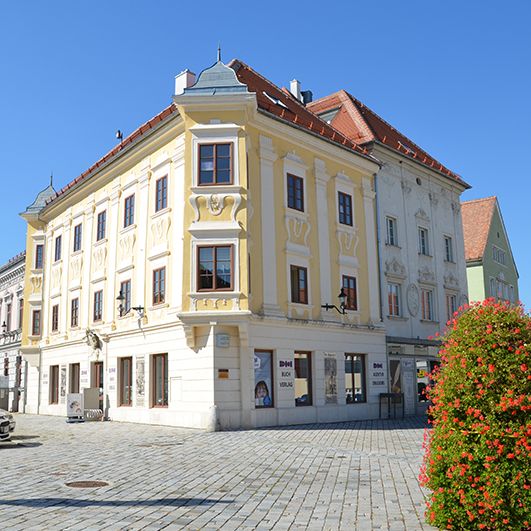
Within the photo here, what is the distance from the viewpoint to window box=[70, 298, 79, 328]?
29.7 metres

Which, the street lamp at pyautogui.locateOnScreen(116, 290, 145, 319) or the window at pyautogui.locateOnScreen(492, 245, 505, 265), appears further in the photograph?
the window at pyautogui.locateOnScreen(492, 245, 505, 265)

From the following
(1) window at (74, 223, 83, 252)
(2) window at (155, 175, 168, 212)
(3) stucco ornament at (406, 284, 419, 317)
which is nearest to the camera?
(2) window at (155, 175, 168, 212)

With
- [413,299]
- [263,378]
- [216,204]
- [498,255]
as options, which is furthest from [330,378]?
[498,255]

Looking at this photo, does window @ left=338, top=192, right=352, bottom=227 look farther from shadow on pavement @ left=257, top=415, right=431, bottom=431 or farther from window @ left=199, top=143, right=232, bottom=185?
shadow on pavement @ left=257, top=415, right=431, bottom=431

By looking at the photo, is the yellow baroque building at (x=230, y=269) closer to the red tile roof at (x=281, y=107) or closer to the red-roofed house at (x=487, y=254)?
the red tile roof at (x=281, y=107)

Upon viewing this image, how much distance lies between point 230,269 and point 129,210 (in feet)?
24.4

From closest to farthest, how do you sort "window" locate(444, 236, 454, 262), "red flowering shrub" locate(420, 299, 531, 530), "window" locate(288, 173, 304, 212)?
"red flowering shrub" locate(420, 299, 531, 530), "window" locate(288, 173, 304, 212), "window" locate(444, 236, 454, 262)

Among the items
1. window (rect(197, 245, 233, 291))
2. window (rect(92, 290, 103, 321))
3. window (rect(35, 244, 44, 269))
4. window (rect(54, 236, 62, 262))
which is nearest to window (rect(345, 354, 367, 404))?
window (rect(197, 245, 233, 291))

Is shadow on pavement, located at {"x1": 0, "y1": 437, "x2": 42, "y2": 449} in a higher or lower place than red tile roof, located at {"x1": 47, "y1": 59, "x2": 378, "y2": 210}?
lower

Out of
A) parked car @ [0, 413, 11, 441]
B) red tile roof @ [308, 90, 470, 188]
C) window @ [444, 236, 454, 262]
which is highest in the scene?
red tile roof @ [308, 90, 470, 188]

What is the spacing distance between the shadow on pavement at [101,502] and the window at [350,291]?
661 inches

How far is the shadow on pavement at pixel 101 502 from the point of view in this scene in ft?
27.7

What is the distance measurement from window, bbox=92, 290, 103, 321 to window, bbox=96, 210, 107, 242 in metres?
2.48

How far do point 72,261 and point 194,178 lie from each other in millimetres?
11911
